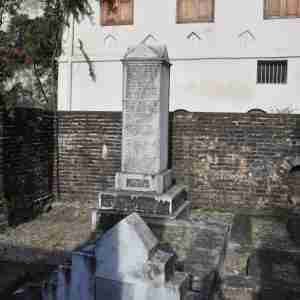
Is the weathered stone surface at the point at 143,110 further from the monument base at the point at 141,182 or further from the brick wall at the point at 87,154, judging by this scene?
the brick wall at the point at 87,154

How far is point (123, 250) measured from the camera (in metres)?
2.95

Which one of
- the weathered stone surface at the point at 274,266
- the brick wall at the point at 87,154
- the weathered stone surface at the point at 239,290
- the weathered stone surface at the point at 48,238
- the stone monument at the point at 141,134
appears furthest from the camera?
the brick wall at the point at 87,154

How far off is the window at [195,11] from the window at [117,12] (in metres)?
1.63

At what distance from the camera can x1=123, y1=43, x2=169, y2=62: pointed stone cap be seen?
690 cm

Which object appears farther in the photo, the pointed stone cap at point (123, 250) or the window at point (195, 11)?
the window at point (195, 11)

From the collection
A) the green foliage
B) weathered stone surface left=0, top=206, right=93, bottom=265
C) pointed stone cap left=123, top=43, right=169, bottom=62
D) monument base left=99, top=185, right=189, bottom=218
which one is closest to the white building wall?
the green foliage

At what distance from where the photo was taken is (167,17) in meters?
12.7

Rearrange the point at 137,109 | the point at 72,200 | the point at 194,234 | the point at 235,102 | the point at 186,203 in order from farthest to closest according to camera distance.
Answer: the point at 235,102 < the point at 72,200 < the point at 186,203 < the point at 137,109 < the point at 194,234

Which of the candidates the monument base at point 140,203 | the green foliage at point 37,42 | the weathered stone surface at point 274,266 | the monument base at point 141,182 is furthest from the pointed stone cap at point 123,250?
the green foliage at point 37,42

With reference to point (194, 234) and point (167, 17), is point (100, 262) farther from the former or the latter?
point (167, 17)

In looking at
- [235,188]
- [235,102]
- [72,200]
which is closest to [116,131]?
[72,200]

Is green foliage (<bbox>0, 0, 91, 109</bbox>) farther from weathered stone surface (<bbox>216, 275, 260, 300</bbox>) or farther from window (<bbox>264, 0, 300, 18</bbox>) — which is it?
weathered stone surface (<bbox>216, 275, 260, 300</bbox>)

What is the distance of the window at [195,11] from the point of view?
12.4 meters

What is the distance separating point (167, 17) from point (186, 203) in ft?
23.4
